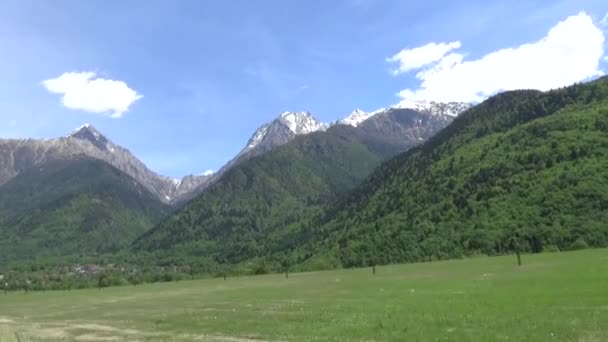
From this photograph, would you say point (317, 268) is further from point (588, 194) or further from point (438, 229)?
point (588, 194)

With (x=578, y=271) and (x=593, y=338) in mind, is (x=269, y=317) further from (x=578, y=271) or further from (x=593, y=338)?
(x=578, y=271)

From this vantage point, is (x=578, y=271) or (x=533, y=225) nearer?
(x=578, y=271)

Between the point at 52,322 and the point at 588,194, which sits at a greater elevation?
the point at 588,194

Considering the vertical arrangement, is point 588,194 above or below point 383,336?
above

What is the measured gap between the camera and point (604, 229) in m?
133

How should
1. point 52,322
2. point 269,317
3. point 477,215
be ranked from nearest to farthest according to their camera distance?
point 269,317, point 52,322, point 477,215

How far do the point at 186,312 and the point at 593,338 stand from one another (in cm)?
2956

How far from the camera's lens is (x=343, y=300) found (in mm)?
46000

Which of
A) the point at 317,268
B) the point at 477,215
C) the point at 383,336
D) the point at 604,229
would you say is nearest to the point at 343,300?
the point at 383,336

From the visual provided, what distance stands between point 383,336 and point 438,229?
564ft

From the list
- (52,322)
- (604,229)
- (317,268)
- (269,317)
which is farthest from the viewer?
(317,268)

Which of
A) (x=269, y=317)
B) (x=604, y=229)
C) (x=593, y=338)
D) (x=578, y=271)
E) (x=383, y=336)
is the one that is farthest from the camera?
(x=604, y=229)

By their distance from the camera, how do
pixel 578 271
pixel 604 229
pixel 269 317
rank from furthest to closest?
pixel 604 229
pixel 578 271
pixel 269 317

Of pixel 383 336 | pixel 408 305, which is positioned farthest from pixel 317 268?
pixel 383 336
